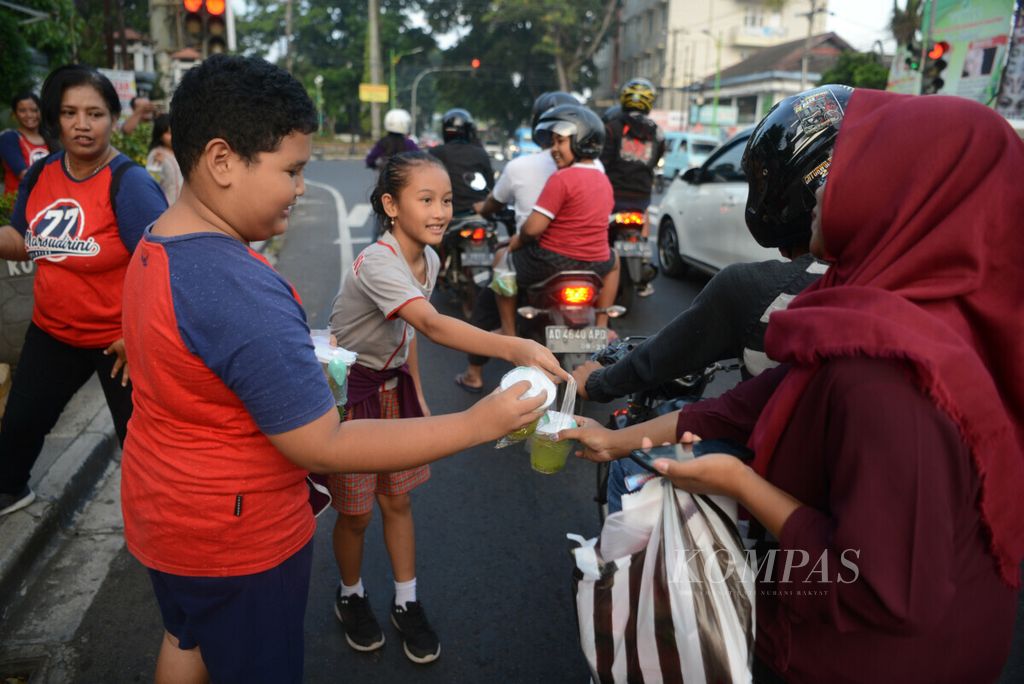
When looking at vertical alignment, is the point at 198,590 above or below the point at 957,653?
below

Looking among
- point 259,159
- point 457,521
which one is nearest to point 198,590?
point 259,159

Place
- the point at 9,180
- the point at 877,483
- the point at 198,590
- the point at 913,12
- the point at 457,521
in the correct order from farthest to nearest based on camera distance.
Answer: the point at 913,12 < the point at 9,180 < the point at 457,521 < the point at 198,590 < the point at 877,483

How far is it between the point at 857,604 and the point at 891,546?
0.12m

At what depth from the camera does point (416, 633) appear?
8.50 feet

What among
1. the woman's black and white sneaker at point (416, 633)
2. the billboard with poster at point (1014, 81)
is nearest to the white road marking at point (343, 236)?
the woman's black and white sneaker at point (416, 633)

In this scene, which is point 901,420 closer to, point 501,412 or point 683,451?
point 683,451

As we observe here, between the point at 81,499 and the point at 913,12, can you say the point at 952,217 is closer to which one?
the point at 81,499

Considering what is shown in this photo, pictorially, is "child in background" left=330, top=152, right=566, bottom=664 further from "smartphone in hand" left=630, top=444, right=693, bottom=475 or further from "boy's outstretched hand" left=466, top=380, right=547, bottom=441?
"smartphone in hand" left=630, top=444, right=693, bottom=475

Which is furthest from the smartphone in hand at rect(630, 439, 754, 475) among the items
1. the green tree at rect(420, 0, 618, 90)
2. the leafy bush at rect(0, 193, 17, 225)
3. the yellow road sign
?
the green tree at rect(420, 0, 618, 90)

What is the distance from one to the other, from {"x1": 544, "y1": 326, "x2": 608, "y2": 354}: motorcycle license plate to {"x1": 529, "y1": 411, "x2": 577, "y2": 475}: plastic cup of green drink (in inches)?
65.2

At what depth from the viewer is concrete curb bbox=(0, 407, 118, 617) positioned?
2.88 meters

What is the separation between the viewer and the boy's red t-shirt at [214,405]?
1347 millimetres

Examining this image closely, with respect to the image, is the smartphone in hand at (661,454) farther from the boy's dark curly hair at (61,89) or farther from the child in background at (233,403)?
the boy's dark curly hair at (61,89)

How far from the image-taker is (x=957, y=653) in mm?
1257
